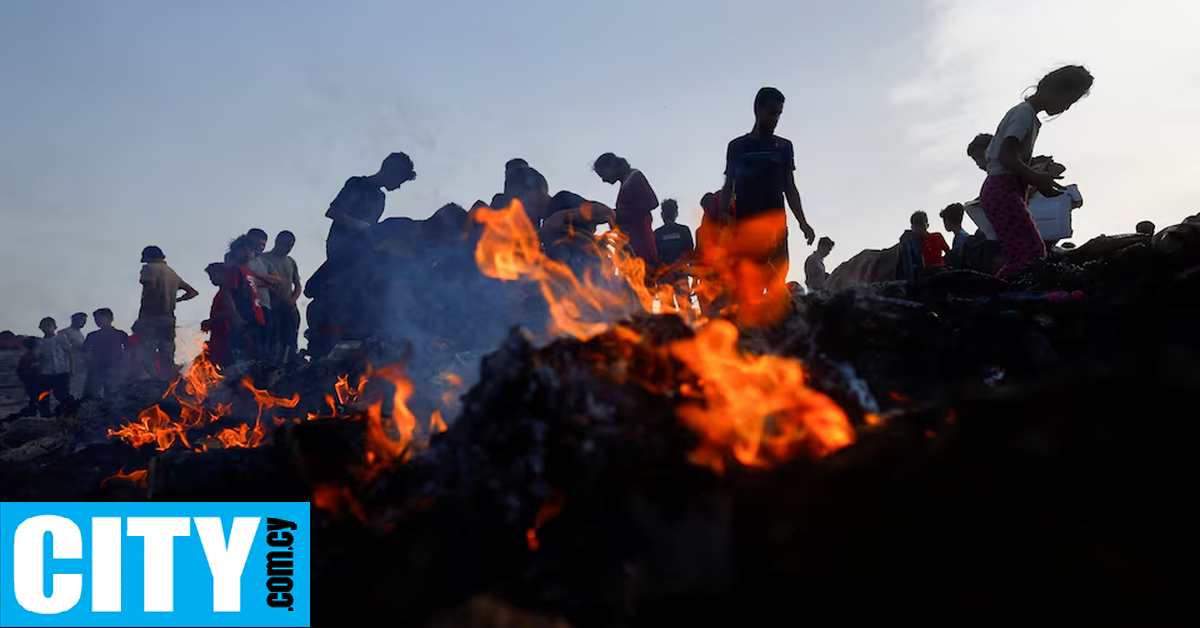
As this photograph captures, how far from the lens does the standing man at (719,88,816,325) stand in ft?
22.4

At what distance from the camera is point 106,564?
3510 mm

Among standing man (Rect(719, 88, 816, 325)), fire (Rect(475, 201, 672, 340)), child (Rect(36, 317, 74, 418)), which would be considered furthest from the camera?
child (Rect(36, 317, 74, 418))

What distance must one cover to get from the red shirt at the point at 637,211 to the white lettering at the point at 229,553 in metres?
5.57

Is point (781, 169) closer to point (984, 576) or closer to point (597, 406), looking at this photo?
point (597, 406)

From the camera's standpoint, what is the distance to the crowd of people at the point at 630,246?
6.52m

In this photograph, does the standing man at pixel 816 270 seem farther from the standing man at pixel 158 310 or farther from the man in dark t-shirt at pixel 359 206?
the standing man at pixel 158 310

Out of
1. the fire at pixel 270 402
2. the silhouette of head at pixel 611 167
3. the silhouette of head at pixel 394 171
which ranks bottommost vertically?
the fire at pixel 270 402

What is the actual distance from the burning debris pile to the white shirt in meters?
1.21

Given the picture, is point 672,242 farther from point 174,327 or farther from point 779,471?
point 174,327

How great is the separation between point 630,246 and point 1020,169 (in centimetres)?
399

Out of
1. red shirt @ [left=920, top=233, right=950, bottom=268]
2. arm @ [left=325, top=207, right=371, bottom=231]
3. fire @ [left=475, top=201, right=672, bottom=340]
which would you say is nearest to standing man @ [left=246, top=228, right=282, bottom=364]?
arm @ [left=325, top=207, right=371, bottom=231]

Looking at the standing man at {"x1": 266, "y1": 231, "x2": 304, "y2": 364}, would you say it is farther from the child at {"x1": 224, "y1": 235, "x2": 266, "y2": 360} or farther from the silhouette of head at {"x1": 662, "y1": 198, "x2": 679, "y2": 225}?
the silhouette of head at {"x1": 662, "y1": 198, "x2": 679, "y2": 225}

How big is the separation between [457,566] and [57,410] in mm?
15490

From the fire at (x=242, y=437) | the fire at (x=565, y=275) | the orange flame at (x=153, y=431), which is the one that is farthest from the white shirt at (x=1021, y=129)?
the orange flame at (x=153, y=431)
